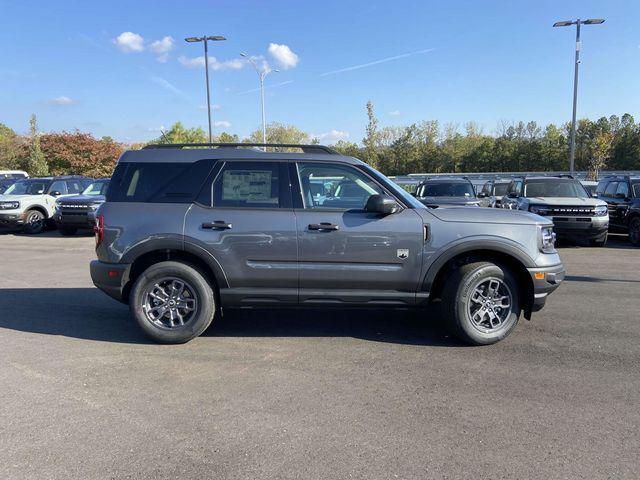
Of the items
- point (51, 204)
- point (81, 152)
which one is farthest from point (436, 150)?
point (51, 204)

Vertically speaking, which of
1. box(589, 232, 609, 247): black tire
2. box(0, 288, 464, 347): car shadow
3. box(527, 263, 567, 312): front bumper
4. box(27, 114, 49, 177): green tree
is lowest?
box(0, 288, 464, 347): car shadow

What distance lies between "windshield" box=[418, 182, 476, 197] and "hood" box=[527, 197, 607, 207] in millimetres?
1753

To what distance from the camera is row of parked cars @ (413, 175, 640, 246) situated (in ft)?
38.6

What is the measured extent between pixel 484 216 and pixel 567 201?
8618mm

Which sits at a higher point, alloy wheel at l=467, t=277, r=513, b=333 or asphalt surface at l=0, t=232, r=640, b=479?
alloy wheel at l=467, t=277, r=513, b=333

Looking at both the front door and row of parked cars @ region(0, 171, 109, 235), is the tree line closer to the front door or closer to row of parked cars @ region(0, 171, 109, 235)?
row of parked cars @ region(0, 171, 109, 235)

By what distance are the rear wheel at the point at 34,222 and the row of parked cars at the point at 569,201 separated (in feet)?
41.2

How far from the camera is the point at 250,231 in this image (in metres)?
4.83

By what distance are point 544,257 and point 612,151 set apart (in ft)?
172

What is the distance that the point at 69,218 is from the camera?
14.6 metres

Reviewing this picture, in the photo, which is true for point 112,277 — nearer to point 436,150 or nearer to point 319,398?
point 319,398

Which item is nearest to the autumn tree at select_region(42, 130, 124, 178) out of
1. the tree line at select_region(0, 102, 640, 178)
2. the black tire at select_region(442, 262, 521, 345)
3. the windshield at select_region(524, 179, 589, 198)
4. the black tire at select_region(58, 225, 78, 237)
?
the tree line at select_region(0, 102, 640, 178)

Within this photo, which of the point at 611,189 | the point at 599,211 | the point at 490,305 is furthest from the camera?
the point at 611,189

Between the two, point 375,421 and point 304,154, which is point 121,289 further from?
point 375,421
